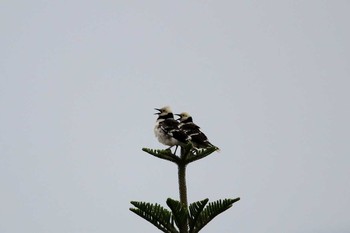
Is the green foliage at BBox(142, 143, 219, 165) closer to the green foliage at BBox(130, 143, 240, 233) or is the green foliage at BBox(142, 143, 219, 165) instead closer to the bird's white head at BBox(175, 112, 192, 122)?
the green foliage at BBox(130, 143, 240, 233)

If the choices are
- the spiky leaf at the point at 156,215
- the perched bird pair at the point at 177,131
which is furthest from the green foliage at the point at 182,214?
the perched bird pair at the point at 177,131

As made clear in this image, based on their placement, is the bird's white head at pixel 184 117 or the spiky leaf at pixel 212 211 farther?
the bird's white head at pixel 184 117

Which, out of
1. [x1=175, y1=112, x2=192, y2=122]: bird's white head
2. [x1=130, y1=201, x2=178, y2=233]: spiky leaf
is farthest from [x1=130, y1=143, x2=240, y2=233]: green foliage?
[x1=175, y1=112, x2=192, y2=122]: bird's white head

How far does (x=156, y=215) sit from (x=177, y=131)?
5.72m

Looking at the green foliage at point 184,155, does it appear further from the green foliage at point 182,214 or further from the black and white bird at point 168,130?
the black and white bird at point 168,130

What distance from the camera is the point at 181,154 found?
10.4 m

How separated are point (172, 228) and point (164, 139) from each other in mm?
6378

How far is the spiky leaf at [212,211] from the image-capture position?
32.1 ft

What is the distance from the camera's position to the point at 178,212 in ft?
31.6

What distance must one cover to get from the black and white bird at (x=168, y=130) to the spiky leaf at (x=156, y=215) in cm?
502

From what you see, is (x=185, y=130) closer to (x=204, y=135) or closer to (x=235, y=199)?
(x=204, y=135)

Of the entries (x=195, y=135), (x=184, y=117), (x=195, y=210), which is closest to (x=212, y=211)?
(x=195, y=210)

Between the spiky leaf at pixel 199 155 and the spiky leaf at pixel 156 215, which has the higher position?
the spiky leaf at pixel 199 155

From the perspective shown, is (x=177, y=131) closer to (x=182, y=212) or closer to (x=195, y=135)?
(x=195, y=135)
